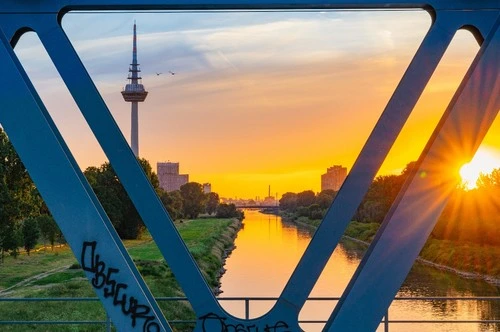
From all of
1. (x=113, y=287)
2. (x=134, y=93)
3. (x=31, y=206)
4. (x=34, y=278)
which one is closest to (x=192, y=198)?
(x=134, y=93)

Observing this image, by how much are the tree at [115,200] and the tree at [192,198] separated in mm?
36819

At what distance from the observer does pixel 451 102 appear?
3.87m

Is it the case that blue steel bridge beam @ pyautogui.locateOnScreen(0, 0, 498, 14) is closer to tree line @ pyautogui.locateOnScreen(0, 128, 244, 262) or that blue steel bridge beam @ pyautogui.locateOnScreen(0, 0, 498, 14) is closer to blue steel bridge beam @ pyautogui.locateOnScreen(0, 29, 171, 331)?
blue steel bridge beam @ pyautogui.locateOnScreen(0, 29, 171, 331)

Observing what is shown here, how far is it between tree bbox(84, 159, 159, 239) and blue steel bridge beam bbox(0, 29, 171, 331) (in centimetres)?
4105

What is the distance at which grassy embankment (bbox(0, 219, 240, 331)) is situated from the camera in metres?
22.5

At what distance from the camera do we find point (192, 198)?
303 feet

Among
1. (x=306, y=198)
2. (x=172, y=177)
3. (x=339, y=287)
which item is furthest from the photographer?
(x=172, y=177)

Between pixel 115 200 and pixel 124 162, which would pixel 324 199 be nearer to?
pixel 115 200

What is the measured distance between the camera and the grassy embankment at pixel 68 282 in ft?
74.0

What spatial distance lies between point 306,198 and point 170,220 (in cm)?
10353

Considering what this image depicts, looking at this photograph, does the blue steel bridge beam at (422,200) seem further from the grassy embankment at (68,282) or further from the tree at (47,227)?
the tree at (47,227)

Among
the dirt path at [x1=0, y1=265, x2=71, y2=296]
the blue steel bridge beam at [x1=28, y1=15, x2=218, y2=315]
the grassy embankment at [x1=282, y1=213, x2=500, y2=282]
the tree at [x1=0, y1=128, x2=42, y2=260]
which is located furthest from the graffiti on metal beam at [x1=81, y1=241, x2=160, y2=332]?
the grassy embankment at [x1=282, y1=213, x2=500, y2=282]

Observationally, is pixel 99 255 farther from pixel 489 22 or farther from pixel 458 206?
pixel 458 206

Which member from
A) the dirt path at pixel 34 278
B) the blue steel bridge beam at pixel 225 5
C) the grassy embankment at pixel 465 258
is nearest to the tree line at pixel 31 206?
the dirt path at pixel 34 278
